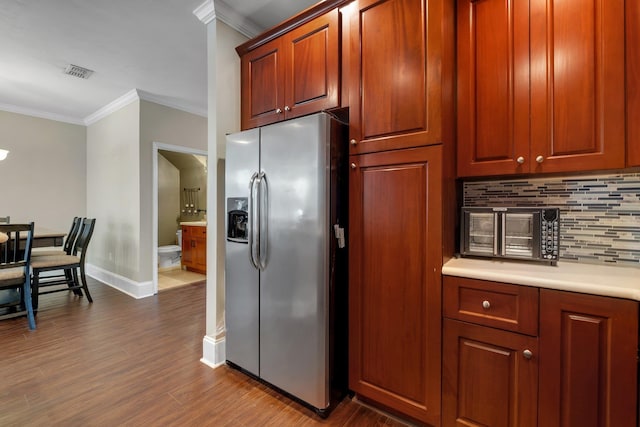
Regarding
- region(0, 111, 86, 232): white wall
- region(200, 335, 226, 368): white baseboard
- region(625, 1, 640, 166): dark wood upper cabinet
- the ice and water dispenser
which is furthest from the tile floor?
region(625, 1, 640, 166): dark wood upper cabinet

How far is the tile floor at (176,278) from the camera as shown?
4.23 m

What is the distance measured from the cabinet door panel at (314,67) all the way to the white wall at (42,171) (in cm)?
472

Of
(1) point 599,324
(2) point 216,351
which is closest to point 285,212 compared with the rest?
(2) point 216,351

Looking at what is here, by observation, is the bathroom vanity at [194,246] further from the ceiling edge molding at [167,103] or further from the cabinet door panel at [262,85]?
the cabinet door panel at [262,85]

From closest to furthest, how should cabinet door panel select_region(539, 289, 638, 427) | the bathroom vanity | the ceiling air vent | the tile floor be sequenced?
cabinet door panel select_region(539, 289, 638, 427)
the ceiling air vent
the tile floor
the bathroom vanity

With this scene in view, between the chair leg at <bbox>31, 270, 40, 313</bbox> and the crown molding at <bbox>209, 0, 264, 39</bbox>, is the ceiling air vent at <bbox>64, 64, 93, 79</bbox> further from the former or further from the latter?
the chair leg at <bbox>31, 270, 40, 313</bbox>

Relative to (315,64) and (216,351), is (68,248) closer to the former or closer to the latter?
(216,351)

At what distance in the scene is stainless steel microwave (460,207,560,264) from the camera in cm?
138

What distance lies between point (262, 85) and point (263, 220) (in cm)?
107

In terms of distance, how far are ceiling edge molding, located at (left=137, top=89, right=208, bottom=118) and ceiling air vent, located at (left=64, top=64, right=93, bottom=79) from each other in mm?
524

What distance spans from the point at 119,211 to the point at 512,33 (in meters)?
4.76

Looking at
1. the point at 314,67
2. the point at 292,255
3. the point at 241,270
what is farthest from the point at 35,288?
the point at 314,67

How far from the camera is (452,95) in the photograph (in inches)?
59.1

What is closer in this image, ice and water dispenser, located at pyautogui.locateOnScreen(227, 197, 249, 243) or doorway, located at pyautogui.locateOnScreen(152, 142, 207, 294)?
ice and water dispenser, located at pyautogui.locateOnScreen(227, 197, 249, 243)
